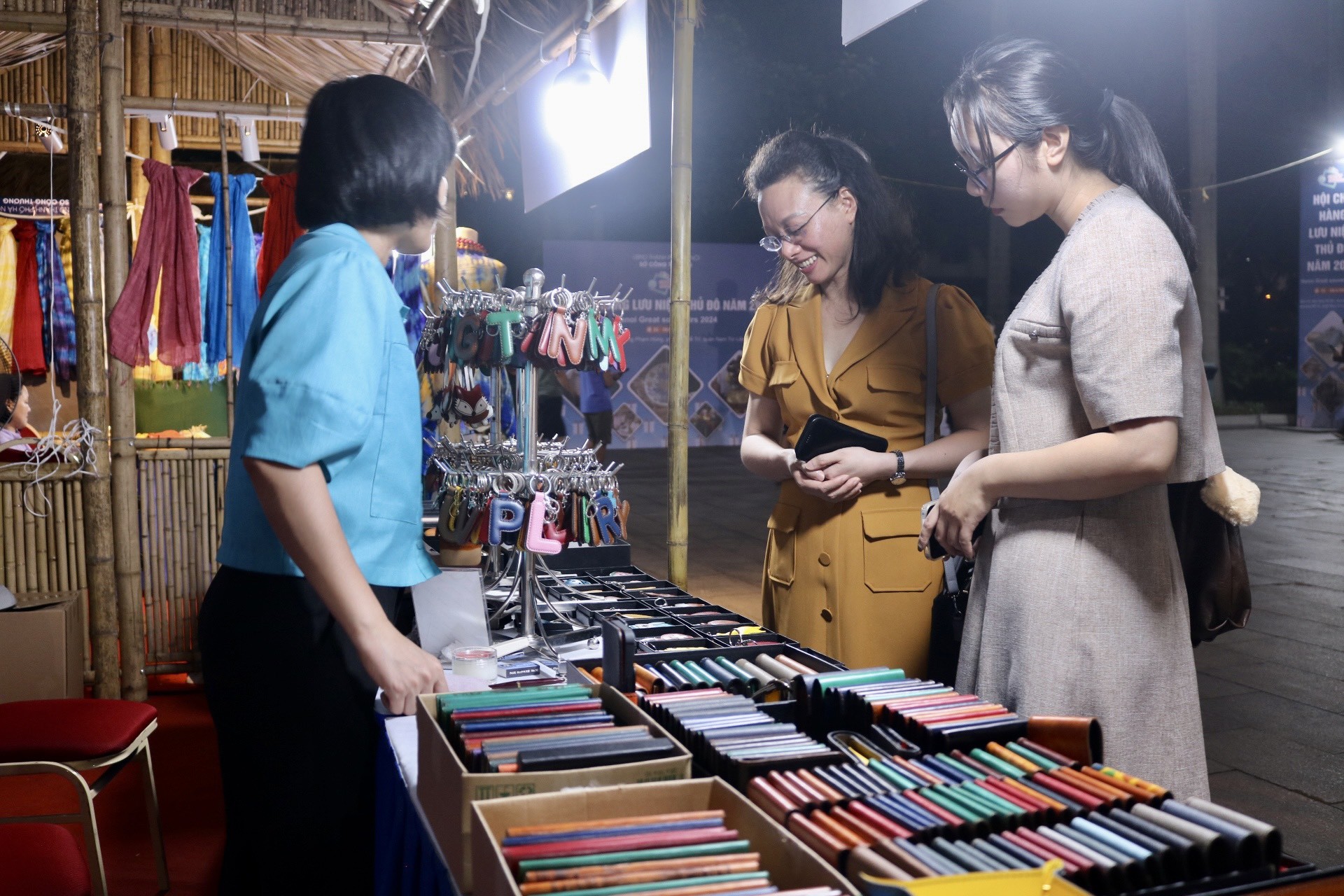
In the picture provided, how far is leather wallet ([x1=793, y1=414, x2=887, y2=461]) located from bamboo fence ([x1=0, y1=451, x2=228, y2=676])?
9.98 ft

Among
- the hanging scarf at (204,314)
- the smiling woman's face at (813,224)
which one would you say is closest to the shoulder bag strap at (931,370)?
the smiling woman's face at (813,224)

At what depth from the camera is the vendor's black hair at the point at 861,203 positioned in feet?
7.04

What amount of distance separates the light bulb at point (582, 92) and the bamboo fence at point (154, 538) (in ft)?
7.33

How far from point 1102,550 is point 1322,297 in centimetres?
1242

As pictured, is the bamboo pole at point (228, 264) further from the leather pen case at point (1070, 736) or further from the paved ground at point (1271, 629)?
the leather pen case at point (1070, 736)

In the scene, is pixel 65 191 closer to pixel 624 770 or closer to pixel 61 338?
pixel 61 338

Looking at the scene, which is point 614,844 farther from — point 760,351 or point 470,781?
point 760,351

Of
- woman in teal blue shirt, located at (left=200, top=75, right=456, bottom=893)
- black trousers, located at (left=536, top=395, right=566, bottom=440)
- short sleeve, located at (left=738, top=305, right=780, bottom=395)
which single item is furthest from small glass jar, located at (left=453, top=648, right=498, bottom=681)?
black trousers, located at (left=536, top=395, right=566, bottom=440)

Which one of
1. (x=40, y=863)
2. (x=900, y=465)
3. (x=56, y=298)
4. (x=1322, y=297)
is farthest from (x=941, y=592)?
(x=1322, y=297)

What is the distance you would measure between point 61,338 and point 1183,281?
301 inches

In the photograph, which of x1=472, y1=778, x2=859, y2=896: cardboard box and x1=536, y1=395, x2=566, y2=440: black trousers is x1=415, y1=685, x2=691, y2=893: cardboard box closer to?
x1=472, y1=778, x2=859, y2=896: cardboard box

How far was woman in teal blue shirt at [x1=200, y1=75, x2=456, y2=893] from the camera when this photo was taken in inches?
49.9

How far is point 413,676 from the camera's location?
1.30m

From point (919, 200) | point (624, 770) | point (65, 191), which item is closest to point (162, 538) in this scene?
point (624, 770)
